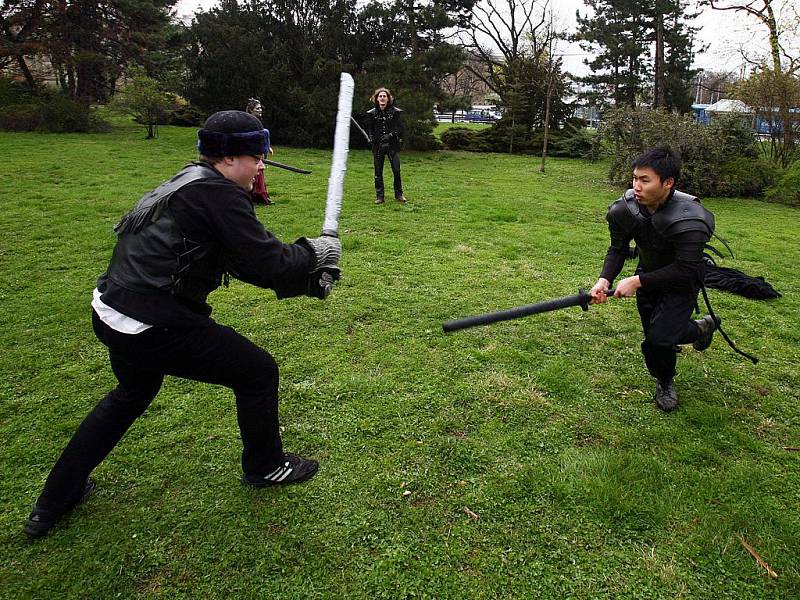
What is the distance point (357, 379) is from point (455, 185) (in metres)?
9.35

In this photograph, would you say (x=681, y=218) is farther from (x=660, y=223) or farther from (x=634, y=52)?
(x=634, y=52)

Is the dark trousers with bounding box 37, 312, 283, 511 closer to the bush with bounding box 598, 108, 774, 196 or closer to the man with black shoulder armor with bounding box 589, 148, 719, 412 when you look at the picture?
the man with black shoulder armor with bounding box 589, 148, 719, 412

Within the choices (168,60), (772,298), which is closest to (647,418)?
(772,298)

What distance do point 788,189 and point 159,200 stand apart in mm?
14556

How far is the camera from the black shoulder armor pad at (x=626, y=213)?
3.54m

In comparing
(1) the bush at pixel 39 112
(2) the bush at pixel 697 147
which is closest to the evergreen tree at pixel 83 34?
(1) the bush at pixel 39 112

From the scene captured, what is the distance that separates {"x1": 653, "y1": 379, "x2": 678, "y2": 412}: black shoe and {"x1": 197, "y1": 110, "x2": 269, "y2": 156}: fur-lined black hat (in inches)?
122

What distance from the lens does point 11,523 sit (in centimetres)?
261

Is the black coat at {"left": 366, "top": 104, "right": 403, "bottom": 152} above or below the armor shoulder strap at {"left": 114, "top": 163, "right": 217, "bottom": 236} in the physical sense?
above

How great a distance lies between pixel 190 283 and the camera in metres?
2.30

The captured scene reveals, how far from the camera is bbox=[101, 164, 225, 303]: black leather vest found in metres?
2.16

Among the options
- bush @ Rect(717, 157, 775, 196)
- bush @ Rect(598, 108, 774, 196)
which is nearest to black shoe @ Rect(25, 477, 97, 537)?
bush @ Rect(598, 108, 774, 196)

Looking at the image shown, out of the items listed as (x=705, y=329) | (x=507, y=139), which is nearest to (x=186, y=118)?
(x=507, y=139)

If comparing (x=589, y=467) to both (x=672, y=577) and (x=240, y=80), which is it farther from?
(x=240, y=80)
